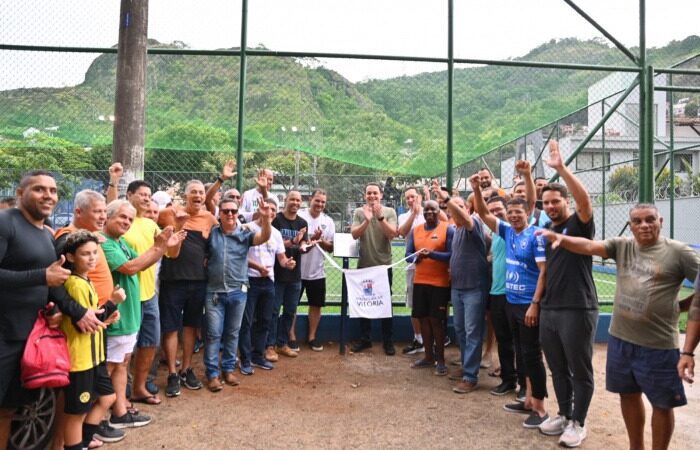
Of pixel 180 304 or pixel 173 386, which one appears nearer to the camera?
pixel 173 386

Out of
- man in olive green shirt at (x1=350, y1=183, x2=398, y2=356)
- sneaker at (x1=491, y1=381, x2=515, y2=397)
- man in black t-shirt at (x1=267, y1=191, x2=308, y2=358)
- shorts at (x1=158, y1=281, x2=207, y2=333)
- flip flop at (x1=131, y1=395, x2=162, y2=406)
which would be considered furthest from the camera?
man in olive green shirt at (x1=350, y1=183, x2=398, y2=356)

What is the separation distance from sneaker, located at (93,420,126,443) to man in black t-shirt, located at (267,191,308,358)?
224cm

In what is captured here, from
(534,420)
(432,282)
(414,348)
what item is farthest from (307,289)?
(534,420)

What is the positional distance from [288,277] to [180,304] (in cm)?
144

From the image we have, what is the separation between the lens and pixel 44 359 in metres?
2.81

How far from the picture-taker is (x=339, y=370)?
5.50 m

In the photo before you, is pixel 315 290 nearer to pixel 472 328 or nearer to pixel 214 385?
pixel 214 385

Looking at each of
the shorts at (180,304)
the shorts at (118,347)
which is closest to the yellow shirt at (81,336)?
the shorts at (118,347)

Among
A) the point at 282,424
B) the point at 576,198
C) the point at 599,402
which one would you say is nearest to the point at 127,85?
the point at 282,424

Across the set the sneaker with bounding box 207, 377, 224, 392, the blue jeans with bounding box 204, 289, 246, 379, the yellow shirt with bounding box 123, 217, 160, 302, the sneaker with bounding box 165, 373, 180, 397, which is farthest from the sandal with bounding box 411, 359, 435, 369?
the yellow shirt with bounding box 123, 217, 160, 302

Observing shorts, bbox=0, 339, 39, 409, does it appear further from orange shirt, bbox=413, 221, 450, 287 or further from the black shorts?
orange shirt, bbox=413, 221, 450, 287

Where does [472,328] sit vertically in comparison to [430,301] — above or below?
below

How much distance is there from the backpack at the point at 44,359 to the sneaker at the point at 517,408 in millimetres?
3443

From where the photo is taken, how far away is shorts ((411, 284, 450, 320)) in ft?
17.8
